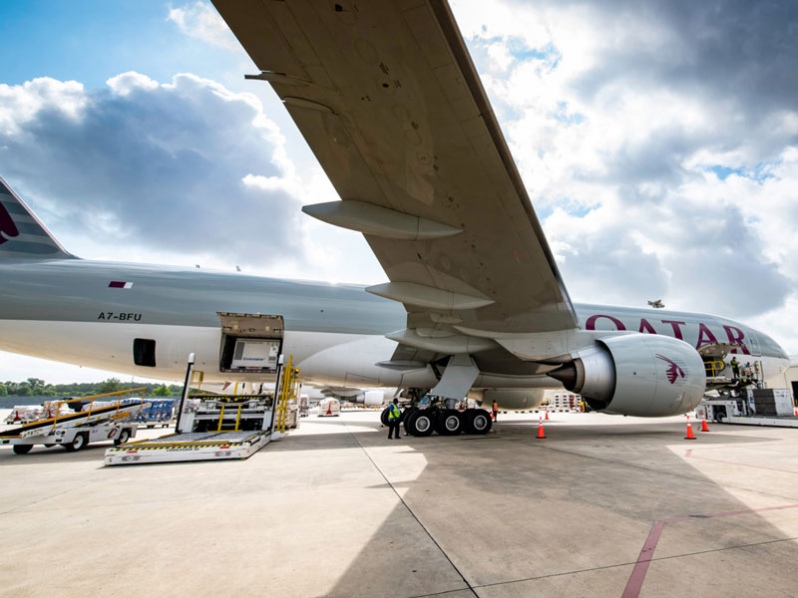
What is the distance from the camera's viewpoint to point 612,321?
11.3m

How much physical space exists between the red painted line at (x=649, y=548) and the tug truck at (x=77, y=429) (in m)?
8.63

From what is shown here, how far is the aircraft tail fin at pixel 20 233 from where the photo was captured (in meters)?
9.38

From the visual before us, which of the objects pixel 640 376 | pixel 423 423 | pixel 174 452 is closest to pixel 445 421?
pixel 423 423

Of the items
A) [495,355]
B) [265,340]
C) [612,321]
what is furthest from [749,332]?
[265,340]

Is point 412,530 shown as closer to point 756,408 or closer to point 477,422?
point 477,422

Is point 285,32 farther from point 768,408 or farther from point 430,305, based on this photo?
point 768,408

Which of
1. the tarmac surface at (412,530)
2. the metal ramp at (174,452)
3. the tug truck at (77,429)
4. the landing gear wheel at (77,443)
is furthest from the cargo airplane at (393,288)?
the metal ramp at (174,452)

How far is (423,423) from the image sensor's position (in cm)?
968

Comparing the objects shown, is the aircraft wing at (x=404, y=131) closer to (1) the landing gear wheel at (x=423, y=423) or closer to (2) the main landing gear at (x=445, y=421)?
(2) the main landing gear at (x=445, y=421)

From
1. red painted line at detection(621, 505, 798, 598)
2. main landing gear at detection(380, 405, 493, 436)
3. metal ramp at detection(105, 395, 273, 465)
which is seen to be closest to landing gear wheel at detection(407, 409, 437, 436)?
main landing gear at detection(380, 405, 493, 436)

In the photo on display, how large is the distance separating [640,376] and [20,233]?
14488 millimetres

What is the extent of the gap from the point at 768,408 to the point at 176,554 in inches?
620

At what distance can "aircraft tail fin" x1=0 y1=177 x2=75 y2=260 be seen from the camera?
30.8 ft

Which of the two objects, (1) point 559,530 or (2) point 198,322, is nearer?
(1) point 559,530
